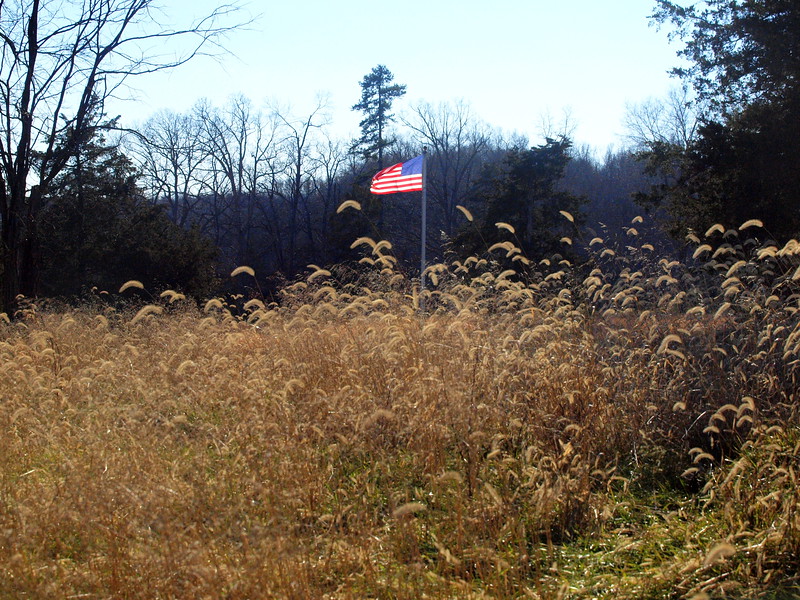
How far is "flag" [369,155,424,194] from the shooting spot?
15.2m

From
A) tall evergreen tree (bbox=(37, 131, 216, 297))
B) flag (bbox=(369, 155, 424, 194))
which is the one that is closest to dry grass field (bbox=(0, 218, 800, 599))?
flag (bbox=(369, 155, 424, 194))

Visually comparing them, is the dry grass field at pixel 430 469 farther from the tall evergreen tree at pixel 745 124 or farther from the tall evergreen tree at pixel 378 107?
the tall evergreen tree at pixel 378 107

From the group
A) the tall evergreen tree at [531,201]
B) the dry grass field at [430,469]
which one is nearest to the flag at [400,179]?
the tall evergreen tree at [531,201]

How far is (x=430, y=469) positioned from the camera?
3840 mm

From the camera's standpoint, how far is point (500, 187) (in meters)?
26.4

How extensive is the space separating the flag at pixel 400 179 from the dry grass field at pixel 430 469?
9501 mm

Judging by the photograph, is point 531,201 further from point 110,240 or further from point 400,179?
point 110,240

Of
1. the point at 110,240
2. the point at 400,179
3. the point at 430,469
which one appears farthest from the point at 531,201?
the point at 430,469

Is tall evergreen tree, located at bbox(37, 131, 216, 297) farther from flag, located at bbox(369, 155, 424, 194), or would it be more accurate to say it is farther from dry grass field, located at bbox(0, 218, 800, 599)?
dry grass field, located at bbox(0, 218, 800, 599)

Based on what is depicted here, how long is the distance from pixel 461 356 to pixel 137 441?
202cm

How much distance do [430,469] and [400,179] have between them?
1221 centimetres

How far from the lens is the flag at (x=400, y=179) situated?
599 inches

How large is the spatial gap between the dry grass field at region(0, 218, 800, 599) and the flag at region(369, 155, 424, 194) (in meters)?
9.50

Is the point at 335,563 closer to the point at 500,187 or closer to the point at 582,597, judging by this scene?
the point at 582,597
